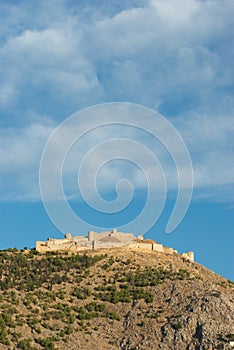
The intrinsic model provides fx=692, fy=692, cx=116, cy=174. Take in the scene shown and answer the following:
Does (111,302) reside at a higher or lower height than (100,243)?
lower

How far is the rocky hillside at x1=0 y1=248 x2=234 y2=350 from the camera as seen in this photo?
79.9 m

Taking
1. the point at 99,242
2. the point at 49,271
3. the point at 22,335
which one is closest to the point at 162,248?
the point at 99,242

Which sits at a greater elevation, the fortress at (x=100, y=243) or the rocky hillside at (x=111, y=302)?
the fortress at (x=100, y=243)

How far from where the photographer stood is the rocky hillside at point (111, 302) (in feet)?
262

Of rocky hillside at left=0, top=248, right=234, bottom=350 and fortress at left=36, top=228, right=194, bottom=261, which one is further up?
fortress at left=36, top=228, right=194, bottom=261

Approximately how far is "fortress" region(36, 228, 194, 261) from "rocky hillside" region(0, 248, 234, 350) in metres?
2.63

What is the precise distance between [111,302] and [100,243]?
1958 cm

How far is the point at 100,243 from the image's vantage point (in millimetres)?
107562

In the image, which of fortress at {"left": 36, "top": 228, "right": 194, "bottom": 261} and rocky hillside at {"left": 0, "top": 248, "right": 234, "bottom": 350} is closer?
rocky hillside at {"left": 0, "top": 248, "right": 234, "bottom": 350}

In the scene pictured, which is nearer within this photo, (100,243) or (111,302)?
(111,302)

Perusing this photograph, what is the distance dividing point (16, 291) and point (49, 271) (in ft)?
25.2

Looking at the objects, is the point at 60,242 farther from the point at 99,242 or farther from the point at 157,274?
the point at 157,274

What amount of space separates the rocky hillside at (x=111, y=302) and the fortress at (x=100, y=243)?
2.63 metres

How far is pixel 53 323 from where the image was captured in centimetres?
8281
